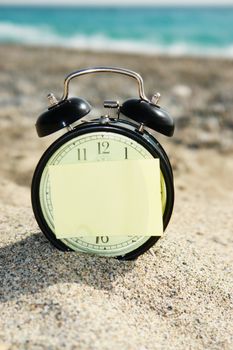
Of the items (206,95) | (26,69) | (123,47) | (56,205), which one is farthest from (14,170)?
(123,47)

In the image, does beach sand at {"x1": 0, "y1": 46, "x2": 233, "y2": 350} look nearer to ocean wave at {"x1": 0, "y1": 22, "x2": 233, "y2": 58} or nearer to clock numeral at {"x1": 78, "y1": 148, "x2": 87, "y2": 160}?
clock numeral at {"x1": 78, "y1": 148, "x2": 87, "y2": 160}

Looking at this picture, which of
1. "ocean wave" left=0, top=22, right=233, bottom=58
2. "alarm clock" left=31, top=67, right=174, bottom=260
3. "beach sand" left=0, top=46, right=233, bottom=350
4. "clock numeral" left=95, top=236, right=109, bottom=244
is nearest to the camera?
"beach sand" left=0, top=46, right=233, bottom=350

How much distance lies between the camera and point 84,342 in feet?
5.21

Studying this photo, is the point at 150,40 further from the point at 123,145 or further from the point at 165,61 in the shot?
the point at 123,145

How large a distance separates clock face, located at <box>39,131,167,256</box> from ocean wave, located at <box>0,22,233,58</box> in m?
8.76

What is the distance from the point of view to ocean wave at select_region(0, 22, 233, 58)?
1224cm

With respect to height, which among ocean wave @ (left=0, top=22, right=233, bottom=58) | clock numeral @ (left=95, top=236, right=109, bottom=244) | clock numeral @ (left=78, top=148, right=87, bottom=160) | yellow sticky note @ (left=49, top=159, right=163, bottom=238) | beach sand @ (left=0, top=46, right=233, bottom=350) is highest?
ocean wave @ (left=0, top=22, right=233, bottom=58)

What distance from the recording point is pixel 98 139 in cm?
190

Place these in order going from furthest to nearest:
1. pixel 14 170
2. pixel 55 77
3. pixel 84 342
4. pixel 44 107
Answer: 1. pixel 55 77
2. pixel 44 107
3. pixel 14 170
4. pixel 84 342

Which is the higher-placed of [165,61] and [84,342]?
[165,61]

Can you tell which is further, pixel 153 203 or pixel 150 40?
pixel 150 40

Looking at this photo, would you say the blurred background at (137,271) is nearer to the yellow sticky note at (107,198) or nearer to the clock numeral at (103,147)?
the yellow sticky note at (107,198)

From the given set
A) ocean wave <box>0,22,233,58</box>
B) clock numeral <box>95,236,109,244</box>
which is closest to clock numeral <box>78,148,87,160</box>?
clock numeral <box>95,236,109,244</box>

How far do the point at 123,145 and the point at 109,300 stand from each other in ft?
1.63
